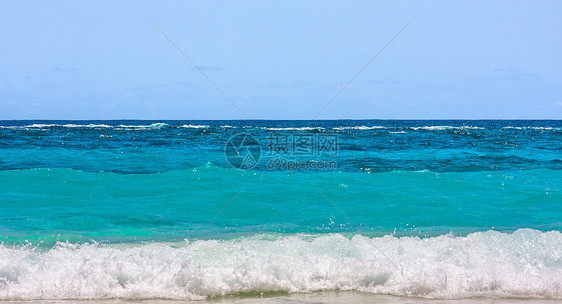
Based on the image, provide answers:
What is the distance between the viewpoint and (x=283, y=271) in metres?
4.34

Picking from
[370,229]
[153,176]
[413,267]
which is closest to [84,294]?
[413,267]

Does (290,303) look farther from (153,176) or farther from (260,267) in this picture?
(153,176)

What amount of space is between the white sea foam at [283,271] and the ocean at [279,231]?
13mm

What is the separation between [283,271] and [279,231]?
2133mm

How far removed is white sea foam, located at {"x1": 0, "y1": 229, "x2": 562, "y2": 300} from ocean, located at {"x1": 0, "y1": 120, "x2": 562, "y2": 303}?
0.5 inches

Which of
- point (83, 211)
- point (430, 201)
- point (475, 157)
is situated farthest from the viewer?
point (475, 157)

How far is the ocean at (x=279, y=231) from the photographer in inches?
163

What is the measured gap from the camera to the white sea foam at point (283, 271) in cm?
405

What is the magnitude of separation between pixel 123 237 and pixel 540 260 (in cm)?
530

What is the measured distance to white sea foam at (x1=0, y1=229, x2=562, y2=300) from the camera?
4.05 metres

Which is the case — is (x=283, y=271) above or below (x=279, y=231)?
above

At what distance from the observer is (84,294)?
3975mm

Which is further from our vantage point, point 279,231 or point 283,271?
point 279,231

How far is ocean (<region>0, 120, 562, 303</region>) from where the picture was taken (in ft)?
13.6
